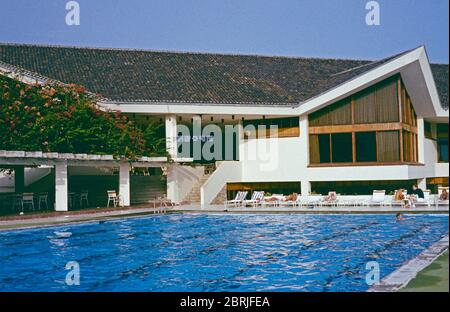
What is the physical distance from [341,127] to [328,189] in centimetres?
336

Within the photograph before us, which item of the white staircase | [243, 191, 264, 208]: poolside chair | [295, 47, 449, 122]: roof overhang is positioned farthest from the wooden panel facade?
the white staircase

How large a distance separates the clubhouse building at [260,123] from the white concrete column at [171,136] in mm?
50

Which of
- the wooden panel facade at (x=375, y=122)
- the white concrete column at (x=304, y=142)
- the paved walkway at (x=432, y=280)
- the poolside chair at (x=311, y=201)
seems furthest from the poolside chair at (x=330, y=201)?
the paved walkway at (x=432, y=280)

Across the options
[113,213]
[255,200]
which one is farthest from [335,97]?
[113,213]

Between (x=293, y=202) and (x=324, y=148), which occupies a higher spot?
(x=324, y=148)

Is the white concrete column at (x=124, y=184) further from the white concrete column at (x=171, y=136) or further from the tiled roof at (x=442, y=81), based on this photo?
the tiled roof at (x=442, y=81)

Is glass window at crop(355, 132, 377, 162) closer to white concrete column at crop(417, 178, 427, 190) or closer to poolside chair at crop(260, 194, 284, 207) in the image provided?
white concrete column at crop(417, 178, 427, 190)

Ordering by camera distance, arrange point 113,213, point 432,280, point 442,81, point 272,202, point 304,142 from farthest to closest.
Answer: point 442,81 → point 304,142 → point 272,202 → point 113,213 → point 432,280

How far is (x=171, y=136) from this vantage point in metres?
26.9

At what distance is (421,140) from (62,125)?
1876 cm

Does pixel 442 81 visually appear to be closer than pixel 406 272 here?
No

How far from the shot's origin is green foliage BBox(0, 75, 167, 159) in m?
21.4

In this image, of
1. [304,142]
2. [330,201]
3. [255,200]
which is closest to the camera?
[330,201]

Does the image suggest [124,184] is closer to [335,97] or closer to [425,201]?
[335,97]
